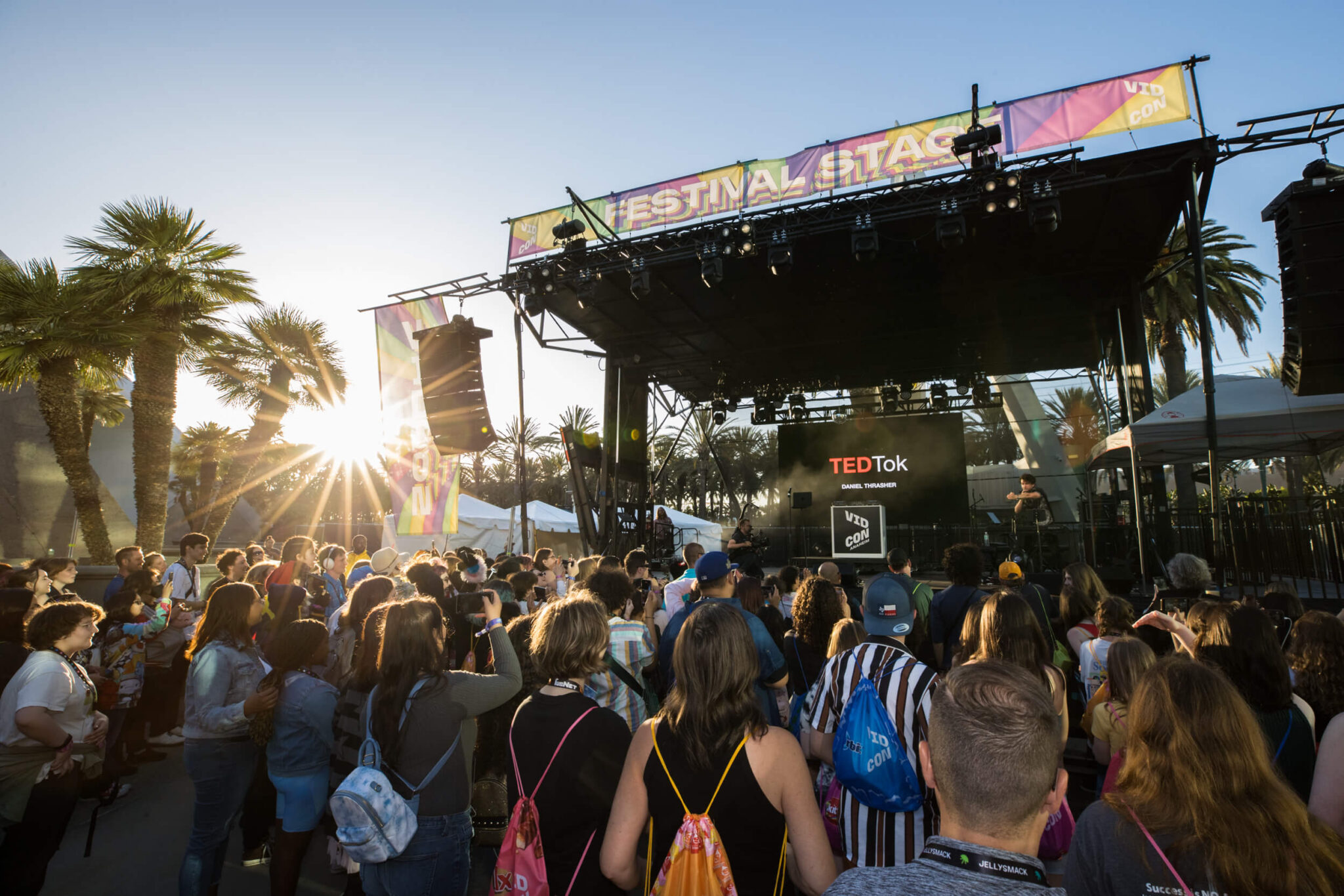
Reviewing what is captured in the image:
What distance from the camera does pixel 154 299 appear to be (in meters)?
10.9

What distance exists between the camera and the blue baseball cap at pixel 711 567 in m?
3.96

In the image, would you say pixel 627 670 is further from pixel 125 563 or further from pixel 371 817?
pixel 125 563

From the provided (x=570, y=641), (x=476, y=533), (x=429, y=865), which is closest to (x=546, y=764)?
(x=570, y=641)

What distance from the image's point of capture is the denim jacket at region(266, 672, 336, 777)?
9.62 ft

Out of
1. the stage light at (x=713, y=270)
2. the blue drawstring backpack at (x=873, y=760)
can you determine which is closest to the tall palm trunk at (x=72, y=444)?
the stage light at (x=713, y=270)

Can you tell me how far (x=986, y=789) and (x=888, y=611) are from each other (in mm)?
1821

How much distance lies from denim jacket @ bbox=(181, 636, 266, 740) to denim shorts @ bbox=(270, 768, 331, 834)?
1.11 ft

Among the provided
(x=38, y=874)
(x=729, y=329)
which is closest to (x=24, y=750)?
(x=38, y=874)

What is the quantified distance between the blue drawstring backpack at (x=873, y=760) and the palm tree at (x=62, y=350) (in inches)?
493

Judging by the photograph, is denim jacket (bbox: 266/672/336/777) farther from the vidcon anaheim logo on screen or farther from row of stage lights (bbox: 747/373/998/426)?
row of stage lights (bbox: 747/373/998/426)

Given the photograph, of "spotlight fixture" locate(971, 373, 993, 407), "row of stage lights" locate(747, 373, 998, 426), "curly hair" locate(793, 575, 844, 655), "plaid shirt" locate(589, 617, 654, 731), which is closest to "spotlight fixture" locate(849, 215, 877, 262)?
"curly hair" locate(793, 575, 844, 655)

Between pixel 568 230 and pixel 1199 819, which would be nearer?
pixel 1199 819

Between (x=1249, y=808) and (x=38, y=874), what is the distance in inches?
176

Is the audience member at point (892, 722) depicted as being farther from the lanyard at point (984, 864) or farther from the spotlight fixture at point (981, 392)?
the spotlight fixture at point (981, 392)
